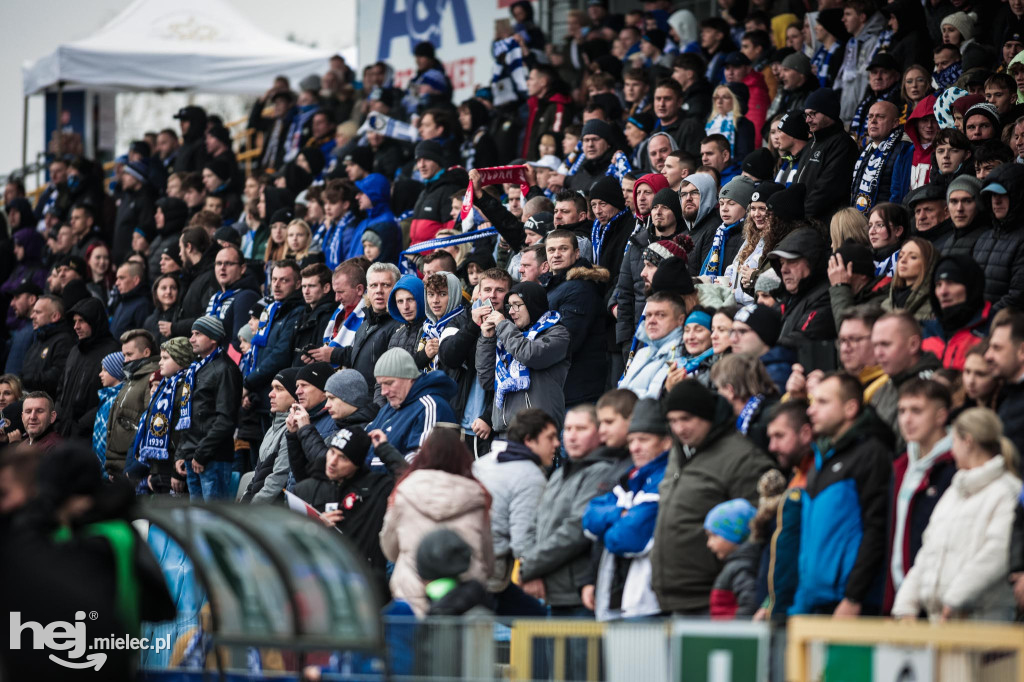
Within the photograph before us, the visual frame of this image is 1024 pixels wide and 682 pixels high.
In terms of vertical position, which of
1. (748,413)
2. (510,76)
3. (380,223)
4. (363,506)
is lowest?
(363,506)

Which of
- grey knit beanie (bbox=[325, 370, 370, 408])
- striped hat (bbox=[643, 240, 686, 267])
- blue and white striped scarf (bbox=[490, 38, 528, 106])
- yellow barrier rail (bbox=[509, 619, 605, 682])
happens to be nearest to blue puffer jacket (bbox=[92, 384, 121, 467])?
grey knit beanie (bbox=[325, 370, 370, 408])

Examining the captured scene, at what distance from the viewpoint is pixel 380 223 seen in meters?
14.1

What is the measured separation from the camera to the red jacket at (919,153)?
10.5 metres

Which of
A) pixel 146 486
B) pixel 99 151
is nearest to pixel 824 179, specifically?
pixel 146 486

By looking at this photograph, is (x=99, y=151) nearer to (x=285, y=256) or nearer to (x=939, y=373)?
(x=285, y=256)

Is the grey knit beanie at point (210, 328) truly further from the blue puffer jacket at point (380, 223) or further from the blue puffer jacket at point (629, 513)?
the blue puffer jacket at point (629, 513)

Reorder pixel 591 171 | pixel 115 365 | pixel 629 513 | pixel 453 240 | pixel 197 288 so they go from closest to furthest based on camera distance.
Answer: pixel 629 513, pixel 453 240, pixel 591 171, pixel 115 365, pixel 197 288

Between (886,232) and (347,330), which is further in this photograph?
(347,330)

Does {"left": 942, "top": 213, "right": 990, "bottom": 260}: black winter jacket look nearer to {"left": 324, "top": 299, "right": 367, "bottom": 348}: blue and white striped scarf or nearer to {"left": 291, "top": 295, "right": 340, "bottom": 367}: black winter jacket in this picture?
{"left": 324, "top": 299, "right": 367, "bottom": 348}: blue and white striped scarf

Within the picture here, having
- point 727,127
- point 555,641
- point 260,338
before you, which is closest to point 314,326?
point 260,338

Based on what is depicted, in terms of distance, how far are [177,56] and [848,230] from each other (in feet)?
52.8

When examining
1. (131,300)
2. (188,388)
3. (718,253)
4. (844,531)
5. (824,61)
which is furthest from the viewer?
(131,300)

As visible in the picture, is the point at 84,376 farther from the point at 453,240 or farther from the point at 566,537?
the point at 566,537

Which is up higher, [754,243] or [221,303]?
[754,243]
